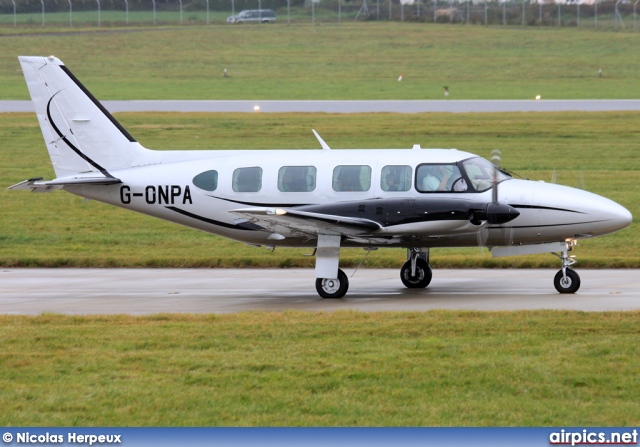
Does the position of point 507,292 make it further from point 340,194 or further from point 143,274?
point 143,274

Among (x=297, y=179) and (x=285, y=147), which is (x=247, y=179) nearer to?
(x=297, y=179)

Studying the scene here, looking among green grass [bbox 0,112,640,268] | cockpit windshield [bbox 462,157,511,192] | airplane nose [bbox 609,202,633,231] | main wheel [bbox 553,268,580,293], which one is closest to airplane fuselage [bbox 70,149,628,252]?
airplane nose [bbox 609,202,633,231]

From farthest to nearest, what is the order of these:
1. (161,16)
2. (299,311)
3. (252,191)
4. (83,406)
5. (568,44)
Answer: (161,16)
(568,44)
(252,191)
(299,311)
(83,406)

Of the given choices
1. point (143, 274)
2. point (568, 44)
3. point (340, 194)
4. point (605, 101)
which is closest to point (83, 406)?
point (340, 194)

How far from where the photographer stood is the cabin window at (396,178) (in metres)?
18.6

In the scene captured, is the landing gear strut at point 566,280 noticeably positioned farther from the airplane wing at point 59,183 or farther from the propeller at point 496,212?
the airplane wing at point 59,183

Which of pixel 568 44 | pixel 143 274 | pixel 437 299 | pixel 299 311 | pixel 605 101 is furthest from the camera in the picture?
pixel 568 44

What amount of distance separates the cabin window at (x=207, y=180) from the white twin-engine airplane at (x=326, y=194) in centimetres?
2

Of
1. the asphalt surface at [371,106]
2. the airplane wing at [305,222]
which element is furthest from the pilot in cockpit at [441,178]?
the asphalt surface at [371,106]

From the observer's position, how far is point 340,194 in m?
18.8

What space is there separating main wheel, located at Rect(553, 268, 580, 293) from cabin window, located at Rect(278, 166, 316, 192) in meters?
4.70

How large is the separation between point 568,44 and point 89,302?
77389 mm

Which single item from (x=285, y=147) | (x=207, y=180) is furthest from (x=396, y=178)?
(x=285, y=147)

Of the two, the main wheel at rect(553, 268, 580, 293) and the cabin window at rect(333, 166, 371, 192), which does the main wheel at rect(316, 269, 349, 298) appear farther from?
the main wheel at rect(553, 268, 580, 293)
